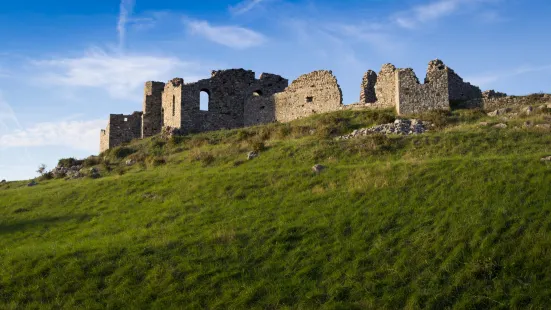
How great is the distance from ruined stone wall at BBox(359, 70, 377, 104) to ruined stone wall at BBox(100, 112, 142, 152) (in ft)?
68.7

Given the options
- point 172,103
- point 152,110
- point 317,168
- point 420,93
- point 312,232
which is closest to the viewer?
point 312,232

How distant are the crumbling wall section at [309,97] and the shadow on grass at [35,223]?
2207cm

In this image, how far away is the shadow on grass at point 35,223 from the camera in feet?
76.9

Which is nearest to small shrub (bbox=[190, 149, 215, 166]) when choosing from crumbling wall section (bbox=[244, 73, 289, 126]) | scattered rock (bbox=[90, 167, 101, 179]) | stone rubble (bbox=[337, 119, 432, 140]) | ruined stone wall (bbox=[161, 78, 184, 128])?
scattered rock (bbox=[90, 167, 101, 179])

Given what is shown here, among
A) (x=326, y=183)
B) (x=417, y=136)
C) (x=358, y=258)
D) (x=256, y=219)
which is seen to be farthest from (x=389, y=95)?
(x=358, y=258)

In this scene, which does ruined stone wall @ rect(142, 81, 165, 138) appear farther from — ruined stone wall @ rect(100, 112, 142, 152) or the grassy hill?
the grassy hill

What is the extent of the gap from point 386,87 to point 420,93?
3491 millimetres

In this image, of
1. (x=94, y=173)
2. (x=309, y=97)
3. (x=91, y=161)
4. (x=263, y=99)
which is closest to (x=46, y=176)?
(x=91, y=161)


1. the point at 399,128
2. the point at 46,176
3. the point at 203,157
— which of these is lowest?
the point at 46,176

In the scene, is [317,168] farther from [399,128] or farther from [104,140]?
[104,140]

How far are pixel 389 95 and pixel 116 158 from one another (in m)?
19.0

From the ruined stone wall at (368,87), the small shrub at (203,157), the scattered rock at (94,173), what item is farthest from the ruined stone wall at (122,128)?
the ruined stone wall at (368,87)

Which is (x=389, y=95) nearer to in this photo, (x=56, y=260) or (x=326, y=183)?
(x=326, y=183)

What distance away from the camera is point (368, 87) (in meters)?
39.9
